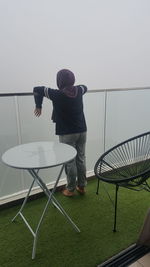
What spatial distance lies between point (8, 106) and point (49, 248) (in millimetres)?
1256

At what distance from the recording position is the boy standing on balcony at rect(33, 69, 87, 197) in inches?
77.5

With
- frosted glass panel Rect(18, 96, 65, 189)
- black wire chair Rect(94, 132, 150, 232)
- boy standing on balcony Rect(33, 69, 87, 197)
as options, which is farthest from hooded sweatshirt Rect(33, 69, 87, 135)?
black wire chair Rect(94, 132, 150, 232)

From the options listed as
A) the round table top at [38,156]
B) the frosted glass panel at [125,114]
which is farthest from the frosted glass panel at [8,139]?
the frosted glass panel at [125,114]

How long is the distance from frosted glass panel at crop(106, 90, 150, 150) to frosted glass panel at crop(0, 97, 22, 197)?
1.18 meters

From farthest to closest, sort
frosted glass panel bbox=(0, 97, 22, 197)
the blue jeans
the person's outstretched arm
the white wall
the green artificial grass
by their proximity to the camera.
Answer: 1. the white wall
2. the blue jeans
3. frosted glass panel bbox=(0, 97, 22, 197)
4. the person's outstretched arm
5. the green artificial grass

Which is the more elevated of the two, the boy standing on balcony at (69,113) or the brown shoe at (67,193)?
the boy standing on balcony at (69,113)

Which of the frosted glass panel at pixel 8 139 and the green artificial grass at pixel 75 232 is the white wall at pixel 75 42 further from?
the green artificial grass at pixel 75 232

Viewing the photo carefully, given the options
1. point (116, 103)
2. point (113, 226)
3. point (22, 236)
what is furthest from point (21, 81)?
point (113, 226)

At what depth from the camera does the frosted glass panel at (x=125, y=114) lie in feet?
9.14

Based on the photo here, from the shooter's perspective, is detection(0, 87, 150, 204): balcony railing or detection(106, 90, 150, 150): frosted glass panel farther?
detection(106, 90, 150, 150): frosted glass panel

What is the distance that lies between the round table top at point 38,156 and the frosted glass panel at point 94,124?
2.84ft

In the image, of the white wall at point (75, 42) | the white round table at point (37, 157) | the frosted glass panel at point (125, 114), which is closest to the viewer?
the white round table at point (37, 157)

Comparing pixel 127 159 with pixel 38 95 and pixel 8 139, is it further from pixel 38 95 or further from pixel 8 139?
pixel 8 139

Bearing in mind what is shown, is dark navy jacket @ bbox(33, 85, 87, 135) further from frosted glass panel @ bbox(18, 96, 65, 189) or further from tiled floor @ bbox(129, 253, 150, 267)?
tiled floor @ bbox(129, 253, 150, 267)
